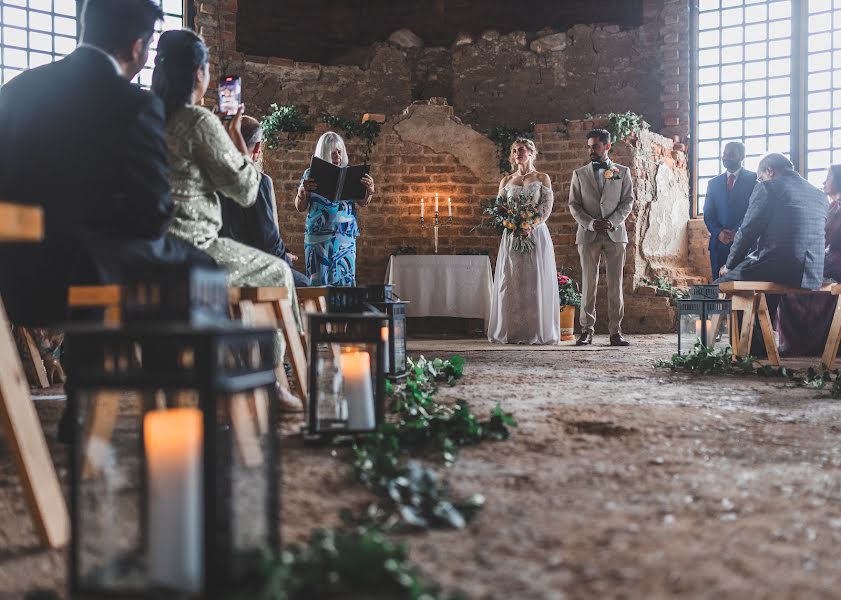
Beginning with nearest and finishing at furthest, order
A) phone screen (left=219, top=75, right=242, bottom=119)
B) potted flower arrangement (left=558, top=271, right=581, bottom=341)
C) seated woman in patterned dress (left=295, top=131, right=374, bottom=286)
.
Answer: phone screen (left=219, top=75, right=242, bottom=119), seated woman in patterned dress (left=295, top=131, right=374, bottom=286), potted flower arrangement (left=558, top=271, right=581, bottom=341)

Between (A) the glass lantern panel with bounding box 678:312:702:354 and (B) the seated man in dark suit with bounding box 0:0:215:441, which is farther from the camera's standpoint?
→ (A) the glass lantern panel with bounding box 678:312:702:354

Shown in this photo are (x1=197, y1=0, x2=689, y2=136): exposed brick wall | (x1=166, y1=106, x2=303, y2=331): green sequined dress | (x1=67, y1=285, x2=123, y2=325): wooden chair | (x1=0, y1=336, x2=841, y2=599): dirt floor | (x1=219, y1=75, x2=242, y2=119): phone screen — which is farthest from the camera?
(x1=197, y1=0, x2=689, y2=136): exposed brick wall

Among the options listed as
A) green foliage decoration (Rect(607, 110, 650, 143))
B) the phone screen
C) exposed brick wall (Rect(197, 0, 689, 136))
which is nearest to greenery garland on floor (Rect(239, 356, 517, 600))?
the phone screen

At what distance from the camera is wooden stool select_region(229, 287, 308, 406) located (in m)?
2.56

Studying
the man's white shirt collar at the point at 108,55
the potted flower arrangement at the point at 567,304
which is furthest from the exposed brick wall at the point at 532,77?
the man's white shirt collar at the point at 108,55

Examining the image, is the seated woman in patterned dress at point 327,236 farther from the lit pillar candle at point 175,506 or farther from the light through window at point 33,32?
the light through window at point 33,32

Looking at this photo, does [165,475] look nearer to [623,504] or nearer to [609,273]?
[623,504]

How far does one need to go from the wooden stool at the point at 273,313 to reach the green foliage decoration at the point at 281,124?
6914mm

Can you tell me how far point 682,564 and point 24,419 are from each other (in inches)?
51.0

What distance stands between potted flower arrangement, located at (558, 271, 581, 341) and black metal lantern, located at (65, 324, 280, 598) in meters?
7.62

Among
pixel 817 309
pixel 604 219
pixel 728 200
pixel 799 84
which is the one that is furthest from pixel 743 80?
pixel 817 309

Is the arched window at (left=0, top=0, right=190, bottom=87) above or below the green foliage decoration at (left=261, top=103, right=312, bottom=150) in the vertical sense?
above

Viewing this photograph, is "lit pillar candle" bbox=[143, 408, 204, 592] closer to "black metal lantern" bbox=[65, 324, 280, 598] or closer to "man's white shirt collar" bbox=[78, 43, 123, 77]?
"black metal lantern" bbox=[65, 324, 280, 598]

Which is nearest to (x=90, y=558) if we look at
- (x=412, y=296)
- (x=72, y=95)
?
(x=72, y=95)
